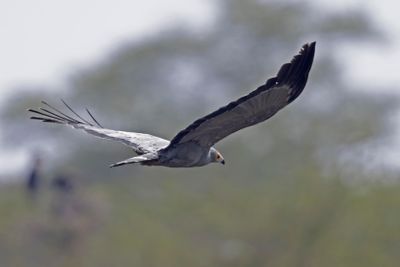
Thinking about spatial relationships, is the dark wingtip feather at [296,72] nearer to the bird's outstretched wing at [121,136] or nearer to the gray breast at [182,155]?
the gray breast at [182,155]

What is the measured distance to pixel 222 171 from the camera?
115 ft

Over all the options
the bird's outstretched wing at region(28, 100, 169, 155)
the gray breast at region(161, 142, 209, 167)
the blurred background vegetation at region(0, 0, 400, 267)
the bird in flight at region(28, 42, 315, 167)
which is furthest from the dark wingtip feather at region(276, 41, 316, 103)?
the blurred background vegetation at region(0, 0, 400, 267)

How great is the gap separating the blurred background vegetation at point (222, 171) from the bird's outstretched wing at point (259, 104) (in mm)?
14501

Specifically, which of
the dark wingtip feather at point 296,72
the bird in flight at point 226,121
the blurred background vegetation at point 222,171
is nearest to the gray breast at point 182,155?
the bird in flight at point 226,121

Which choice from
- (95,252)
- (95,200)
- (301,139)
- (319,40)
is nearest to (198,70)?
(319,40)

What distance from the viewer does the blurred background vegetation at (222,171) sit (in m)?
26.7

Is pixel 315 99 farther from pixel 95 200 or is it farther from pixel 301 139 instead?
pixel 95 200

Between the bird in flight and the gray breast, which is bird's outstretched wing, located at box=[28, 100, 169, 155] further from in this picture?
the gray breast

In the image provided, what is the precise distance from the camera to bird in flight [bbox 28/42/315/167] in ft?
34.8

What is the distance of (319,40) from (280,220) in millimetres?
15268

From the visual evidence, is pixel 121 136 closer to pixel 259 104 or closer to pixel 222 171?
pixel 259 104

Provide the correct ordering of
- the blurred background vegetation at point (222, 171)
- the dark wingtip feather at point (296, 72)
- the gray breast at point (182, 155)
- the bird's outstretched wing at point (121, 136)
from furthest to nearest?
the blurred background vegetation at point (222, 171)
the bird's outstretched wing at point (121, 136)
the gray breast at point (182, 155)
the dark wingtip feather at point (296, 72)

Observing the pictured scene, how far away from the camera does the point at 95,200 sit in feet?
102

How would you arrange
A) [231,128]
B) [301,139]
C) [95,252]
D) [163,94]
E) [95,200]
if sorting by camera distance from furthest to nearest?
[163,94] < [301,139] < [95,200] < [95,252] < [231,128]
